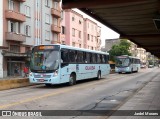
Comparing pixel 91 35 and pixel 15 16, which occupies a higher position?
pixel 91 35

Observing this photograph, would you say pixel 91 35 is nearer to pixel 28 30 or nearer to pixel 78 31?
pixel 78 31

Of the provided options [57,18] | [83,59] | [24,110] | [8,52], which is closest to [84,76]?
[83,59]

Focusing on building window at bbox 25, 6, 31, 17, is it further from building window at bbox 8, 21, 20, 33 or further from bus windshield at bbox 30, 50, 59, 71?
bus windshield at bbox 30, 50, 59, 71

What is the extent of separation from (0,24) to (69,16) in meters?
28.5

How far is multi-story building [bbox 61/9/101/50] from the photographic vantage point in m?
70.0

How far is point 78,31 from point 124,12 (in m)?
63.0

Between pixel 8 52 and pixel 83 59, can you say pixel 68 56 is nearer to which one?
pixel 83 59

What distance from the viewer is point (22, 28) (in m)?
48.5

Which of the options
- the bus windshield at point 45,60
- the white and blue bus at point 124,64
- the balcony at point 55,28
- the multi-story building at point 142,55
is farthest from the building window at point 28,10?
the multi-story building at point 142,55

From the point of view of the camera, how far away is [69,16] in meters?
70.2

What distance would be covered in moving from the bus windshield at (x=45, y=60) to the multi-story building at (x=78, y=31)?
3963cm

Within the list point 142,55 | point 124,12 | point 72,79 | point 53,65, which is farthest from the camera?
point 142,55

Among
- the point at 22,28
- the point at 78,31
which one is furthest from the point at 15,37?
the point at 78,31

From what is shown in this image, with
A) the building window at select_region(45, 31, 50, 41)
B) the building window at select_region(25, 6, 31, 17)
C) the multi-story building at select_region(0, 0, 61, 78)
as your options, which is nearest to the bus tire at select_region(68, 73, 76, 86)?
the multi-story building at select_region(0, 0, 61, 78)
